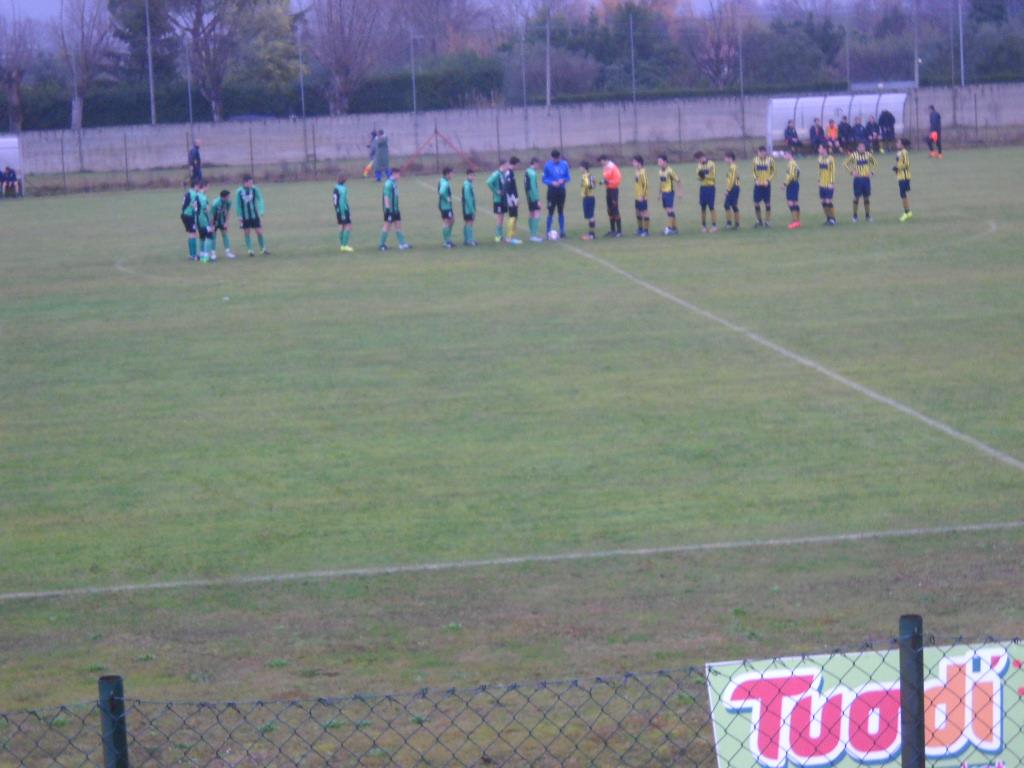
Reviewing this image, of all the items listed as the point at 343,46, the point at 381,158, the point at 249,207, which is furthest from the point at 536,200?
the point at 343,46

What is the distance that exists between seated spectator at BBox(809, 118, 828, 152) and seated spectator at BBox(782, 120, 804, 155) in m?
0.64

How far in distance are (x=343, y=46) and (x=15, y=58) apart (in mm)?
17184

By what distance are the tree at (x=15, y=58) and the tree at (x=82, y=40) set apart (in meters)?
2.06

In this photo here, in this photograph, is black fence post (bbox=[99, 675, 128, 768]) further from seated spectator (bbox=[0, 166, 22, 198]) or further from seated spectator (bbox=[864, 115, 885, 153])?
seated spectator (bbox=[864, 115, 885, 153])

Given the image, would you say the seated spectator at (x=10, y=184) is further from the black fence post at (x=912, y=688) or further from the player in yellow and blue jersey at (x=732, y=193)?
the black fence post at (x=912, y=688)

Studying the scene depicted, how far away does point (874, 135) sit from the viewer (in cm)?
5872

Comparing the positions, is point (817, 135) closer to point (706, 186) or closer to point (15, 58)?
point (706, 186)

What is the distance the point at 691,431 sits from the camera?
47.8 feet

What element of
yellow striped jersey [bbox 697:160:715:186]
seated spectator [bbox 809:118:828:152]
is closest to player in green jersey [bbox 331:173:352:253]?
yellow striped jersey [bbox 697:160:715:186]

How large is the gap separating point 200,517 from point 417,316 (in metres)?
10.7

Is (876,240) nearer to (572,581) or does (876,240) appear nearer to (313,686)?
(572,581)

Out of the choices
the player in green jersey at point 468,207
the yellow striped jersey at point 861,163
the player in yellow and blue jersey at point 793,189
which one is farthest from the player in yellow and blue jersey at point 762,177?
the player in green jersey at point 468,207

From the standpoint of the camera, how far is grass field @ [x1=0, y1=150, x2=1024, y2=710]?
9023 millimetres

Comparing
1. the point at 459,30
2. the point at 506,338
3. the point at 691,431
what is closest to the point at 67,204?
the point at 506,338
